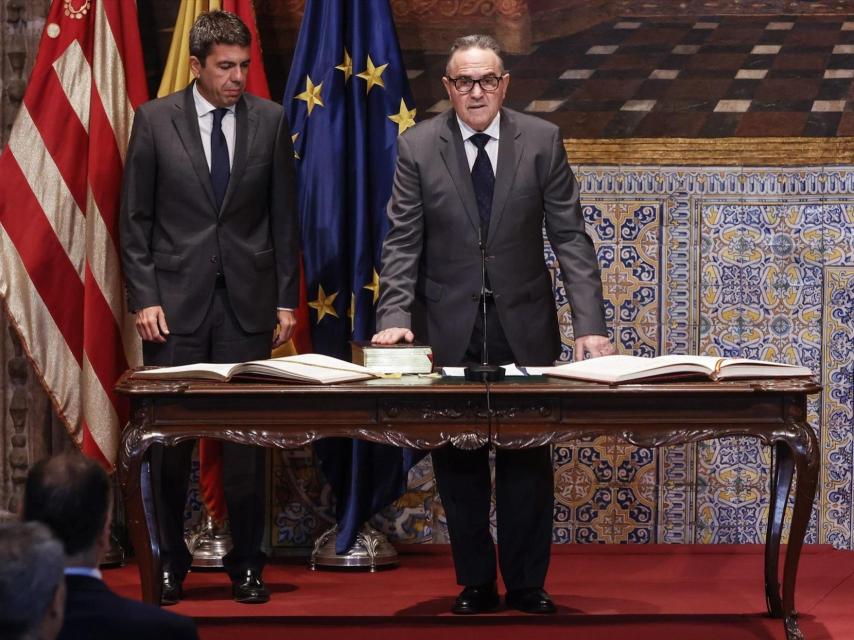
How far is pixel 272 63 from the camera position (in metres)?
6.07

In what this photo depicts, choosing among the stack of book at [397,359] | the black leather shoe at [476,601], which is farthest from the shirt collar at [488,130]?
the black leather shoe at [476,601]

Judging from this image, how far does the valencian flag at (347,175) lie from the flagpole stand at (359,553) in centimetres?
4

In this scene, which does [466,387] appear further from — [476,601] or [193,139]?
[193,139]

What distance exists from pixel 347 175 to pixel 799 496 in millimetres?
2405

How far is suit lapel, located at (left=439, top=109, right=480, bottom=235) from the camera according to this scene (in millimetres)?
4793

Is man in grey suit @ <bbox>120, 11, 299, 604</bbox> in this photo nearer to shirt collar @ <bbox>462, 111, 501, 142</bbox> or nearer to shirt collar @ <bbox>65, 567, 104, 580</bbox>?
shirt collar @ <bbox>462, 111, 501, 142</bbox>

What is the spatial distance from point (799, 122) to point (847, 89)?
0.81ft

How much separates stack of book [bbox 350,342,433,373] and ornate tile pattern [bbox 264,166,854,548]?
1.69 meters

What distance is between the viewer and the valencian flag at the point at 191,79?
5715 millimetres

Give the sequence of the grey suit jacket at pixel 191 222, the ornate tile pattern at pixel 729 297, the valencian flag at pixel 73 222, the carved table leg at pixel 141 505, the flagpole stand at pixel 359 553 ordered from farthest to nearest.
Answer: the ornate tile pattern at pixel 729 297 < the flagpole stand at pixel 359 553 < the valencian flag at pixel 73 222 < the grey suit jacket at pixel 191 222 < the carved table leg at pixel 141 505

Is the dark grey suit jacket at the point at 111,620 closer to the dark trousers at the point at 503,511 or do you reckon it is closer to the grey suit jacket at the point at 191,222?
the dark trousers at the point at 503,511

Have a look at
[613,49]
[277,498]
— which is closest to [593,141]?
[613,49]

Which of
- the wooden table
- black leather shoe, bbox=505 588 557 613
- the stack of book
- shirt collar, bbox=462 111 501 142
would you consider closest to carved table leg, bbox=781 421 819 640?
the wooden table

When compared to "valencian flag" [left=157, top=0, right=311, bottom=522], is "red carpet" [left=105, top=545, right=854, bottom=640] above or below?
below
